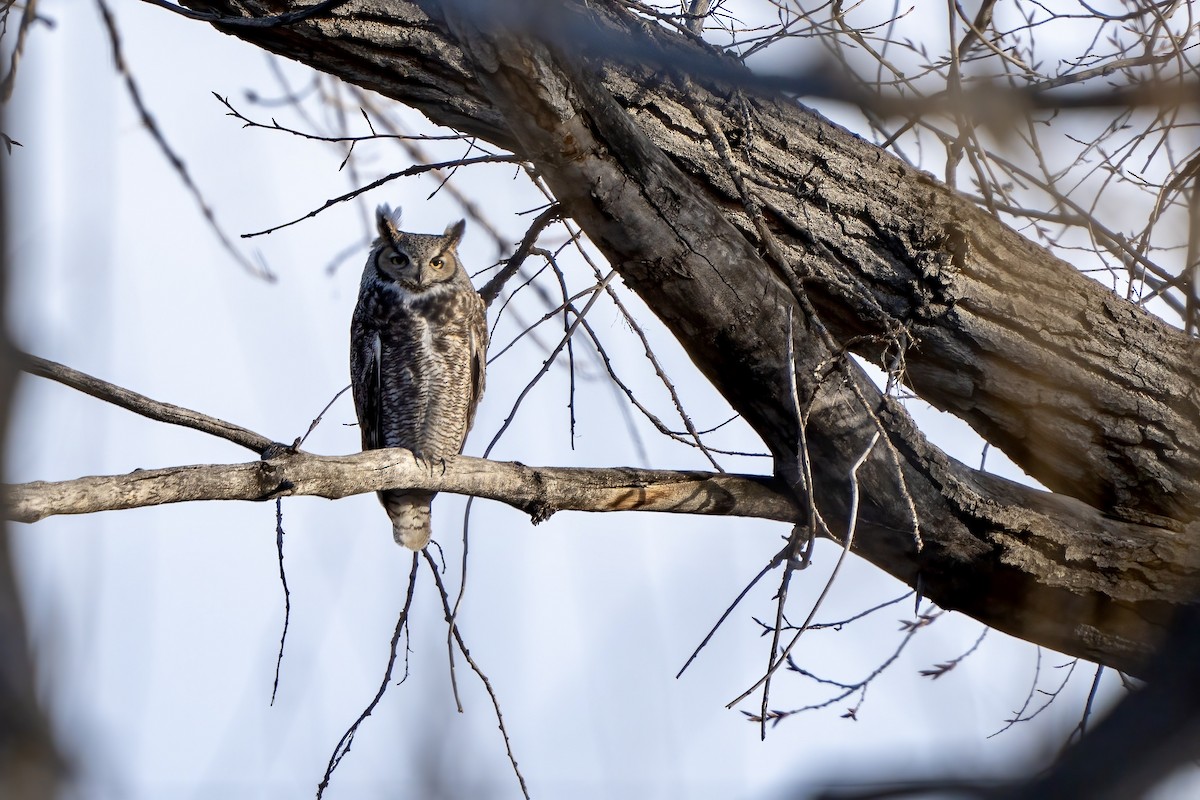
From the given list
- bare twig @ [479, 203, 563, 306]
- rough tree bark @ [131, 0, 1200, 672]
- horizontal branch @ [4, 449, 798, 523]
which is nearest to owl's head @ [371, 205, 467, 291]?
bare twig @ [479, 203, 563, 306]

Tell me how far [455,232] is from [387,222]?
0.92 ft

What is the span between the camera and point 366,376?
4.09 m

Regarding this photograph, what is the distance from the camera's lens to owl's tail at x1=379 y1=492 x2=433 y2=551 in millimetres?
3857

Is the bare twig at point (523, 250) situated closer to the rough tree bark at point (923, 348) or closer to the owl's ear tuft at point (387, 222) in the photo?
the rough tree bark at point (923, 348)

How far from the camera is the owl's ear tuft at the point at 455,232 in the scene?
4226mm

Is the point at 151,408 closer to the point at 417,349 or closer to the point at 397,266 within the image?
the point at 417,349

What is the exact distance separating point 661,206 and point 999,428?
109 cm

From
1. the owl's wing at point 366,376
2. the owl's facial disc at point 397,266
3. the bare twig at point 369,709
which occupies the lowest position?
the bare twig at point 369,709

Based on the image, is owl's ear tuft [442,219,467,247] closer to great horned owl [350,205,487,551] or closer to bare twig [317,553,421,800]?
great horned owl [350,205,487,551]

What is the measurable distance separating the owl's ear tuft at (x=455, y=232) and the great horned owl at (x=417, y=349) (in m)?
0.03

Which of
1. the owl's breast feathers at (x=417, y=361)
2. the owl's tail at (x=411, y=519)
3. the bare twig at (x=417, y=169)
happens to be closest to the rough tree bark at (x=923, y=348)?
the bare twig at (x=417, y=169)

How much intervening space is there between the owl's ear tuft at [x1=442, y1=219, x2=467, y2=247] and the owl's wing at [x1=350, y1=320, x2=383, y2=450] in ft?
1.61

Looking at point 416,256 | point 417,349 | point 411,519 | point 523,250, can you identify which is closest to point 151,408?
point 523,250

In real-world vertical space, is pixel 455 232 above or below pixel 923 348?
above
